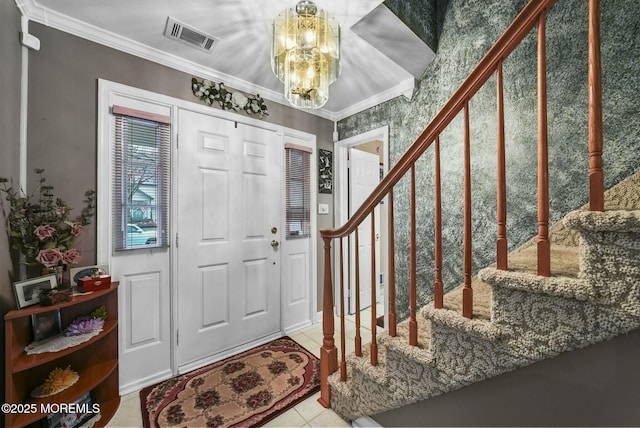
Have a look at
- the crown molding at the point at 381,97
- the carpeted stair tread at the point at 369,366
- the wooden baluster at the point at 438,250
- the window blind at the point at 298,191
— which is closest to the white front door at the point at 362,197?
the crown molding at the point at 381,97

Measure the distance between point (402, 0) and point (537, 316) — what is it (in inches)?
76.0

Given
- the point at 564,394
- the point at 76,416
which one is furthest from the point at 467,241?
the point at 76,416

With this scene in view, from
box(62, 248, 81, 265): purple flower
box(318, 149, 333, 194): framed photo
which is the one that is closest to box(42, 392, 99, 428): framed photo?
box(62, 248, 81, 265): purple flower

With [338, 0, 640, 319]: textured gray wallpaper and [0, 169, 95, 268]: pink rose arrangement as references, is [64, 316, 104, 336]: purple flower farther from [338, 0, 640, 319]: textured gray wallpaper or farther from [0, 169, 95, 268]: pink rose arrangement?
→ [338, 0, 640, 319]: textured gray wallpaper

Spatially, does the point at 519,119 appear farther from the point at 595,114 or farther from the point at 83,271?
the point at 83,271

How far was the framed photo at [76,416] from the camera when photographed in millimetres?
1344

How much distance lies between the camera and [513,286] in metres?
0.79

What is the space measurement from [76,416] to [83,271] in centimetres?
82

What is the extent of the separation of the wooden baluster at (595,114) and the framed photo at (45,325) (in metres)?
2.57

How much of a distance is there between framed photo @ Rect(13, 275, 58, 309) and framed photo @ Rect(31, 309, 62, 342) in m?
0.15

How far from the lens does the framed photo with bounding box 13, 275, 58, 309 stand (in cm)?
132

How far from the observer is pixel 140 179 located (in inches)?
74.0

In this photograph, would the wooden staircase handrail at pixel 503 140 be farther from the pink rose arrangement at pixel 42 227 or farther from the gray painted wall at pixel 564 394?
the pink rose arrangement at pixel 42 227

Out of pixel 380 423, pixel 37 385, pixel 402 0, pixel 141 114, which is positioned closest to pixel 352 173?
pixel 402 0
